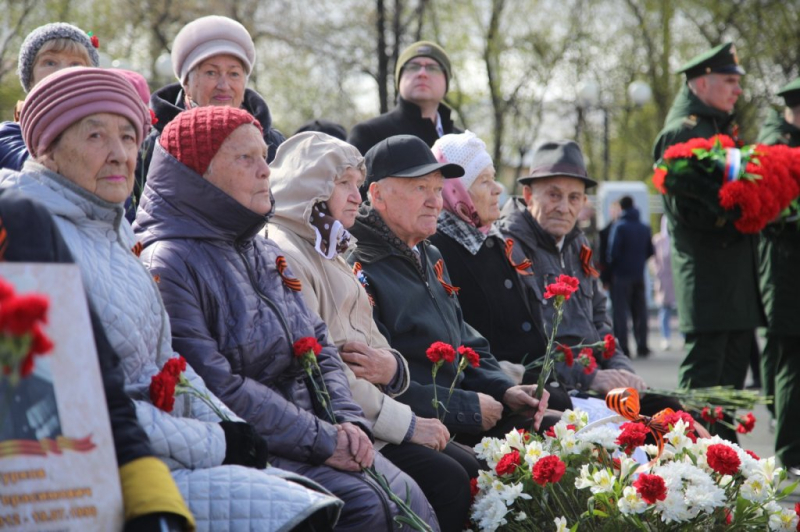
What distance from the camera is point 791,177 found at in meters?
6.46

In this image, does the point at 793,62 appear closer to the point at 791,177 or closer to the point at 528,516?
the point at 791,177

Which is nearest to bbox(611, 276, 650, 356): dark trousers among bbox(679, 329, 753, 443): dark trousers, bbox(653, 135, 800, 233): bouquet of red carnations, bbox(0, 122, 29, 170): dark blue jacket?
bbox(679, 329, 753, 443): dark trousers


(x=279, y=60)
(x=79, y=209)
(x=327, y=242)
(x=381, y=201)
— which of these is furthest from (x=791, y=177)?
(x=279, y=60)

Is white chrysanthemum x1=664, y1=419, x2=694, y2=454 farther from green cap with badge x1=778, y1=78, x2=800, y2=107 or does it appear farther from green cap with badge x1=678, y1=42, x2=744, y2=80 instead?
green cap with badge x1=778, y1=78, x2=800, y2=107

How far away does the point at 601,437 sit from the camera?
149 inches

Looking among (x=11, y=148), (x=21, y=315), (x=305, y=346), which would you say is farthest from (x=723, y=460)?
(x=11, y=148)

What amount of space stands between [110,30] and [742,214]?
1768 cm

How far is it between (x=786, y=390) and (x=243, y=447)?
16.0ft

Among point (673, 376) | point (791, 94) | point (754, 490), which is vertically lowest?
point (673, 376)

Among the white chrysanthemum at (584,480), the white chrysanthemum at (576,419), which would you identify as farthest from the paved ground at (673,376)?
the white chrysanthemum at (584,480)

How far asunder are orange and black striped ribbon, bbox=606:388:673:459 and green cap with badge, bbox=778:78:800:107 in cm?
338

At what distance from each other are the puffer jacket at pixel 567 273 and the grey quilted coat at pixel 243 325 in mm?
1939

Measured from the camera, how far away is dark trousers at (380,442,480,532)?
3.81 metres

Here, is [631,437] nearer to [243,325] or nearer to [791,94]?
[243,325]
